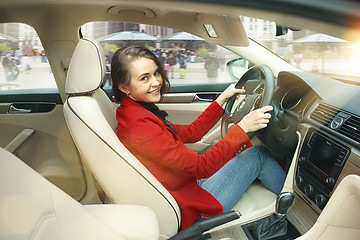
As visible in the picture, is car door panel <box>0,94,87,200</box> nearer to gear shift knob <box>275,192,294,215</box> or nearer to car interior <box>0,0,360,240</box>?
car interior <box>0,0,360,240</box>

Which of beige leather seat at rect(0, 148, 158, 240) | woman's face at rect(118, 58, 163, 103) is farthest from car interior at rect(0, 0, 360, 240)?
woman's face at rect(118, 58, 163, 103)

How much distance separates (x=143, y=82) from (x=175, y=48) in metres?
0.94

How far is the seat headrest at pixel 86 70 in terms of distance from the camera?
4.13 feet

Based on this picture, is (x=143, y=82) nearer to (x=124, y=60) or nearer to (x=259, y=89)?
(x=124, y=60)

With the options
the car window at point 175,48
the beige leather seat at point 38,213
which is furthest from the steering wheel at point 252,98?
the beige leather seat at point 38,213

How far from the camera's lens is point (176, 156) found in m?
1.26

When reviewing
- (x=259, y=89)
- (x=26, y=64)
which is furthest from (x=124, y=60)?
(x=26, y=64)

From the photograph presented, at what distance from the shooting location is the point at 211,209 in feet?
4.64

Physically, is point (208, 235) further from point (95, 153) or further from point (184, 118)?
point (184, 118)

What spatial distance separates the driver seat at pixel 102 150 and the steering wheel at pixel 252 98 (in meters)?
0.49

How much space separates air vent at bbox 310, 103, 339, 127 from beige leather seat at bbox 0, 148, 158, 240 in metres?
0.83

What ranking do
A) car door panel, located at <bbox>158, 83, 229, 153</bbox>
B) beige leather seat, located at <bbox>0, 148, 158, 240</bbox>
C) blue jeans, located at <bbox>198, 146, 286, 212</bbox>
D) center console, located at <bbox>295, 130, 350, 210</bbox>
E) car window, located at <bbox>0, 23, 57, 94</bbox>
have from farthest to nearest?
1. car door panel, located at <bbox>158, 83, 229, 153</bbox>
2. car window, located at <bbox>0, 23, 57, 94</bbox>
3. blue jeans, located at <bbox>198, 146, 286, 212</bbox>
4. center console, located at <bbox>295, 130, 350, 210</bbox>
5. beige leather seat, located at <bbox>0, 148, 158, 240</bbox>

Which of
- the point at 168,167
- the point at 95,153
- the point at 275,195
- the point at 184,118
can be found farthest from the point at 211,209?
the point at 184,118

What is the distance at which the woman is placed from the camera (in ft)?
4.15
